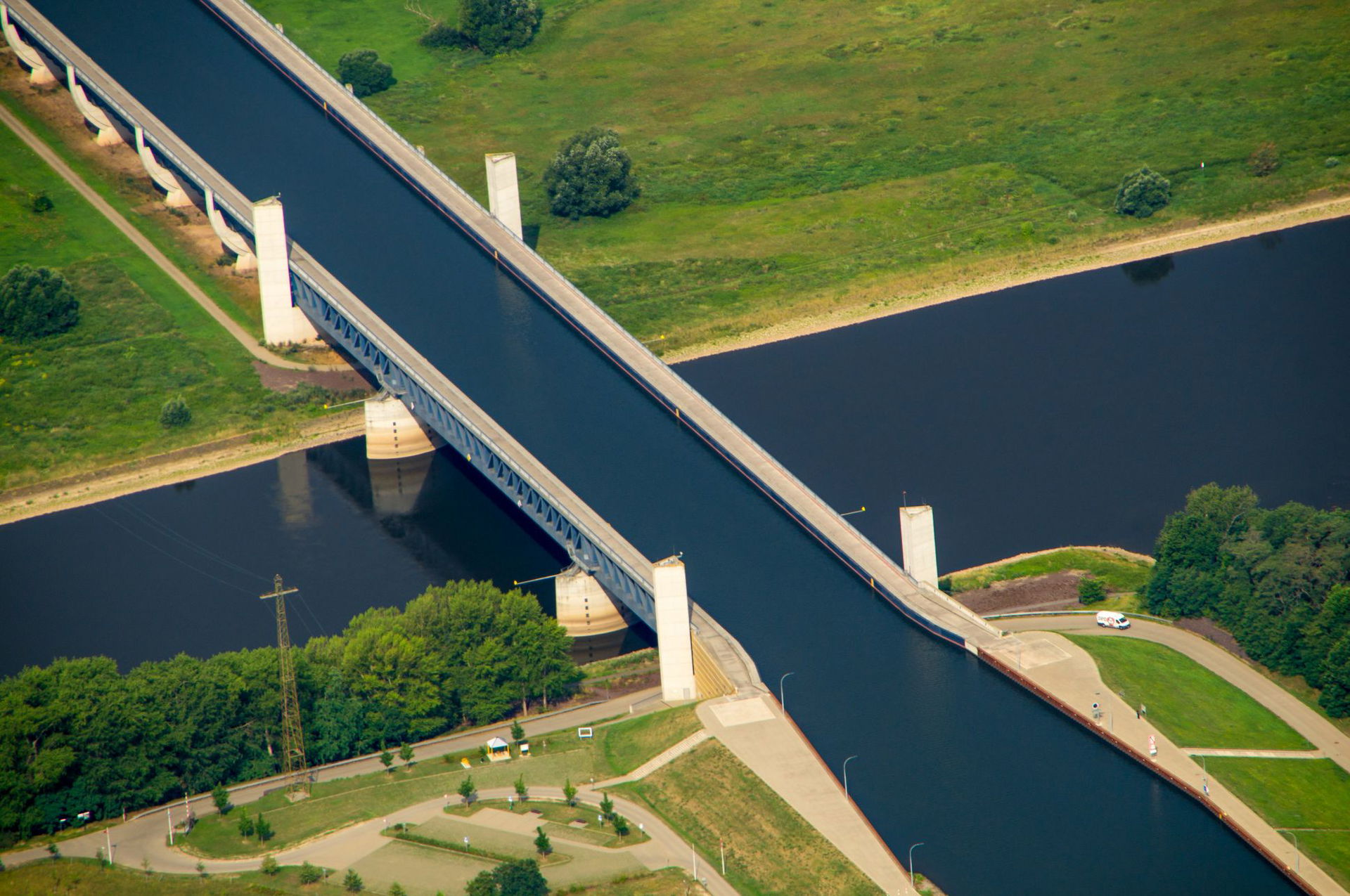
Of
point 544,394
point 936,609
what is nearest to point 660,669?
point 936,609

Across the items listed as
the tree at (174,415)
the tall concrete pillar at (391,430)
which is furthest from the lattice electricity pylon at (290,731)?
the tree at (174,415)

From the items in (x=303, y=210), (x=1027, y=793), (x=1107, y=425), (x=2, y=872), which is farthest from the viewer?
(x=303, y=210)

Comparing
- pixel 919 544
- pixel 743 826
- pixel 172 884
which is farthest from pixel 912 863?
pixel 172 884

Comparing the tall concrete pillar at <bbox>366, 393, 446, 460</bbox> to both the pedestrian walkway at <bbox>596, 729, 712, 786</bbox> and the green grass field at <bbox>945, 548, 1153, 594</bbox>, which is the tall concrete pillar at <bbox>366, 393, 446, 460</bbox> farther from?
the pedestrian walkway at <bbox>596, 729, 712, 786</bbox>

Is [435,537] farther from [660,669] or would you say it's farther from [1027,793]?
[1027,793]

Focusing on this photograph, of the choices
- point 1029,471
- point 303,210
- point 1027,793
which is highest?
point 303,210

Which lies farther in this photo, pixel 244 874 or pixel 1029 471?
pixel 1029 471

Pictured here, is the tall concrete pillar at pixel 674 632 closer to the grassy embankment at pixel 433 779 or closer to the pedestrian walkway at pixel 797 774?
the grassy embankment at pixel 433 779
